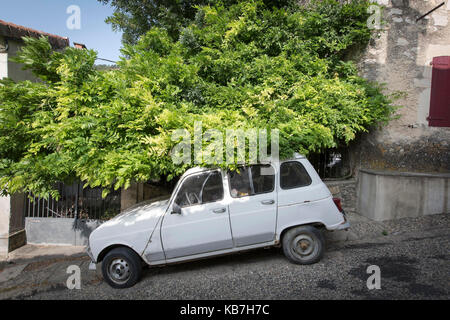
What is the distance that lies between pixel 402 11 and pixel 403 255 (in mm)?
5826


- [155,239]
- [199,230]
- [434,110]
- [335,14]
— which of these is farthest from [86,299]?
[434,110]

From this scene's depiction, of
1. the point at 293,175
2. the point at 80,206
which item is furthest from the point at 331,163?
the point at 80,206

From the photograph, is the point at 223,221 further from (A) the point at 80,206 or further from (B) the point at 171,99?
(A) the point at 80,206

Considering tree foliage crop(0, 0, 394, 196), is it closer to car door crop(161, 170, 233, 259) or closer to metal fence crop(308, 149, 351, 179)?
car door crop(161, 170, 233, 259)

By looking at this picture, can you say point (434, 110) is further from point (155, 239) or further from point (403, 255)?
point (155, 239)

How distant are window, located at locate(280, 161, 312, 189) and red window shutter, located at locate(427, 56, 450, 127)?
462 centimetres

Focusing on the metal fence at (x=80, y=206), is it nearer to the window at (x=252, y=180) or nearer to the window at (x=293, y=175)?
the window at (x=252, y=180)

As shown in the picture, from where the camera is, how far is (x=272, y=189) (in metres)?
4.09

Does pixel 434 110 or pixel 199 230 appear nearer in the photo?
pixel 199 230

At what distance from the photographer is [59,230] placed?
6.62 m

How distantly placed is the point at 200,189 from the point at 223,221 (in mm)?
599

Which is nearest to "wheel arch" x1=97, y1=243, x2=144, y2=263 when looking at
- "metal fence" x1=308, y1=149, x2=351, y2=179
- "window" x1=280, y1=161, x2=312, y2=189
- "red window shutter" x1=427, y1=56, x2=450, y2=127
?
"window" x1=280, y1=161, x2=312, y2=189

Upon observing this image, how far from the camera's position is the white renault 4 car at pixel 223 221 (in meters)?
3.92

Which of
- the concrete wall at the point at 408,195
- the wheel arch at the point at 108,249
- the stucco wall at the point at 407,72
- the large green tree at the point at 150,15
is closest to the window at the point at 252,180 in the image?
the wheel arch at the point at 108,249
